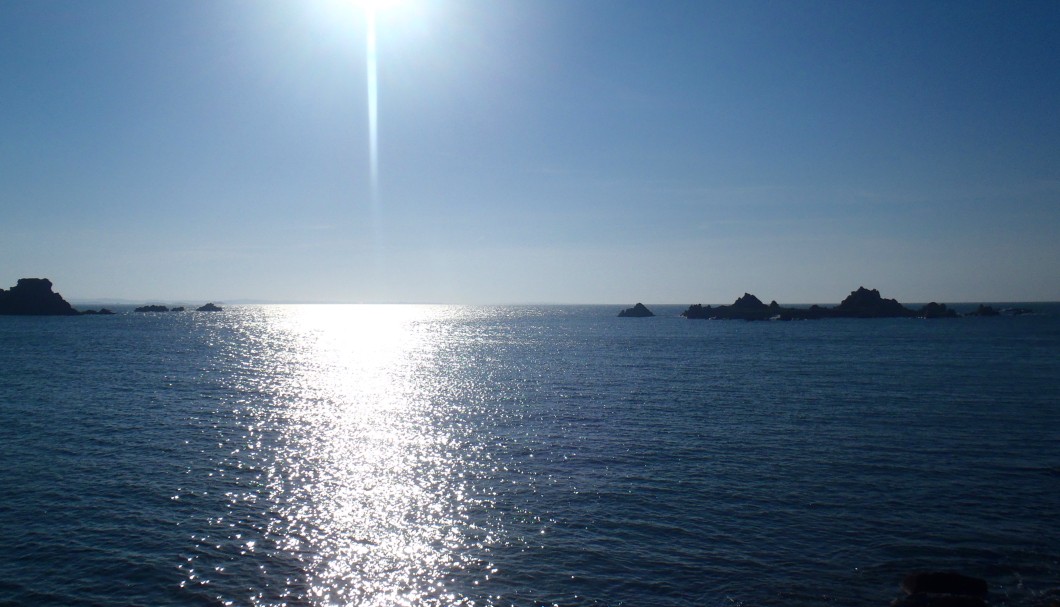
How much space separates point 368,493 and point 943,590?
22069 millimetres

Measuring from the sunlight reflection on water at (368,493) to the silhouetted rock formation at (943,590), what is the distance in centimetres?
1300

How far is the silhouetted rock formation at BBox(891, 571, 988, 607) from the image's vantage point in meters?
18.4

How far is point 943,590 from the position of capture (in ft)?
62.1

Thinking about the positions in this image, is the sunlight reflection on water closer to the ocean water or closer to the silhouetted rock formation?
the ocean water

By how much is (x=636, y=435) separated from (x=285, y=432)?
900 inches

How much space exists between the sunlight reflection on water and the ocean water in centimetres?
14

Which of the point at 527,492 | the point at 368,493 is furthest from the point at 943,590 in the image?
the point at 368,493

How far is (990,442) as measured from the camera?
3772 cm

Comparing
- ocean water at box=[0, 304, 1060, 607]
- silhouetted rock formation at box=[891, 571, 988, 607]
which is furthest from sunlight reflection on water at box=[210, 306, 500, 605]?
silhouetted rock formation at box=[891, 571, 988, 607]

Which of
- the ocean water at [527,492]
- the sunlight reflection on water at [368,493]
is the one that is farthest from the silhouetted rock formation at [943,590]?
the sunlight reflection on water at [368,493]

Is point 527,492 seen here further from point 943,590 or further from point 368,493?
point 943,590

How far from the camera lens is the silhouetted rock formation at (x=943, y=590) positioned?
725 inches

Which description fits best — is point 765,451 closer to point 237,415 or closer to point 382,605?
point 382,605

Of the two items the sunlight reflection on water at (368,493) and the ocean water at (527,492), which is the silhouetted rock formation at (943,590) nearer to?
the ocean water at (527,492)
